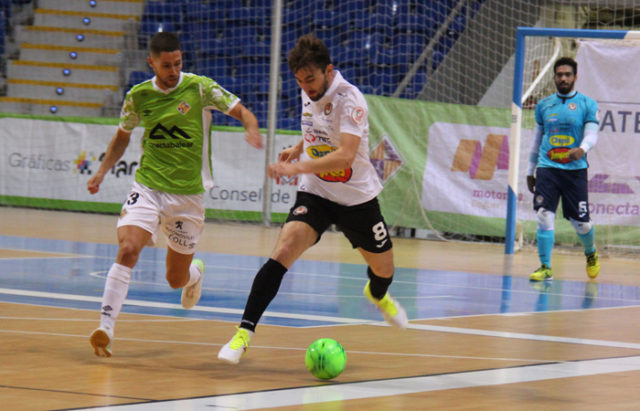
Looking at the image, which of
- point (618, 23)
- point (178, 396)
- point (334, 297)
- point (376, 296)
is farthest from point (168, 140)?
point (618, 23)

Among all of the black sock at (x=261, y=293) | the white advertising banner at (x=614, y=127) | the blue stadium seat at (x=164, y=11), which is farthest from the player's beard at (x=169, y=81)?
the blue stadium seat at (x=164, y=11)

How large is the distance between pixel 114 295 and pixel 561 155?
23.8 feet

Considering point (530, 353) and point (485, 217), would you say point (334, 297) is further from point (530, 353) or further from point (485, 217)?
point (485, 217)

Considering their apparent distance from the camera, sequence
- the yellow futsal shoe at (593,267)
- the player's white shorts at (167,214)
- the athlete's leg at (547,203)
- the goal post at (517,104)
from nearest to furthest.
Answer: the player's white shorts at (167,214) < the athlete's leg at (547,203) < the yellow futsal shoe at (593,267) < the goal post at (517,104)

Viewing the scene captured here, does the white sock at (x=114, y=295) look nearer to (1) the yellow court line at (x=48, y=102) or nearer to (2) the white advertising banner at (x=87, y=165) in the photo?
(2) the white advertising banner at (x=87, y=165)

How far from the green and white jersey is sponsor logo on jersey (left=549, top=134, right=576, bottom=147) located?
6313mm

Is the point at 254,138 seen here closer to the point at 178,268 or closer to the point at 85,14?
the point at 178,268

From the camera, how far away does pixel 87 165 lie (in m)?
21.4

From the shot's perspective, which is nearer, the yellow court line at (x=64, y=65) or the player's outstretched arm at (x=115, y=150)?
the player's outstretched arm at (x=115, y=150)

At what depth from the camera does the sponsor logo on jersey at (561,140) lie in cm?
1238

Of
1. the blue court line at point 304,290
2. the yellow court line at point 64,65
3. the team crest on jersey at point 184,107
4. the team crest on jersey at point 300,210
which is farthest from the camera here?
the yellow court line at point 64,65

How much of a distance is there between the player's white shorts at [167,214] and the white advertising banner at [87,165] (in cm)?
1232

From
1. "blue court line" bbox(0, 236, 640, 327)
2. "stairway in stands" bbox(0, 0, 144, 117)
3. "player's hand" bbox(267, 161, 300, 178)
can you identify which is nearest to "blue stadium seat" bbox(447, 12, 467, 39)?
"stairway in stands" bbox(0, 0, 144, 117)

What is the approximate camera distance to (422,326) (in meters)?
8.13
